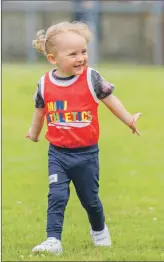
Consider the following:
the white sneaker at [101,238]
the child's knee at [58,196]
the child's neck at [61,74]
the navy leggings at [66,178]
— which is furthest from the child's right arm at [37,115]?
the white sneaker at [101,238]

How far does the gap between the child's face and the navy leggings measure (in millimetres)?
595

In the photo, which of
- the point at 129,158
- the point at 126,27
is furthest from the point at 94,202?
the point at 126,27

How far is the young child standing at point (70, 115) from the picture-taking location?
20.6 feet

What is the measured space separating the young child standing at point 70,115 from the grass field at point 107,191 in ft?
1.46

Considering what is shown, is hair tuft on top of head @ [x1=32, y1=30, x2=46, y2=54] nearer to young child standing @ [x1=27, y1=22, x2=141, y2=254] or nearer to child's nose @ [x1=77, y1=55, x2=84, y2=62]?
young child standing @ [x1=27, y1=22, x2=141, y2=254]

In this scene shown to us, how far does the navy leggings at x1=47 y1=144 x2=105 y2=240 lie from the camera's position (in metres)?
6.27

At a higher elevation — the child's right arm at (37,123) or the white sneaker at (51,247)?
the child's right arm at (37,123)

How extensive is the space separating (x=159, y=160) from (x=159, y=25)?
78.7 feet

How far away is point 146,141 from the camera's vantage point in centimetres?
1506

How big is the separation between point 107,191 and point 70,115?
4.14 m

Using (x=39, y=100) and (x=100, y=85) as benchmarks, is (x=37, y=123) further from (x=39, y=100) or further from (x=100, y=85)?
(x=100, y=85)

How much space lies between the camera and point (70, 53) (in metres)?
6.36

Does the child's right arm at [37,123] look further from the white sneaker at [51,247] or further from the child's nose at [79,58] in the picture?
the white sneaker at [51,247]

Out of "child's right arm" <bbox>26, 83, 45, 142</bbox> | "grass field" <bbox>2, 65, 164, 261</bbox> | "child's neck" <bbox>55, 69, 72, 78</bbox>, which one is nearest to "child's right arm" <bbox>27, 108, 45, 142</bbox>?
"child's right arm" <bbox>26, 83, 45, 142</bbox>
